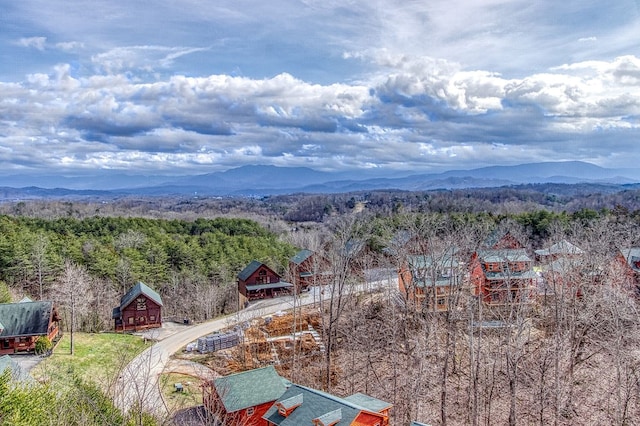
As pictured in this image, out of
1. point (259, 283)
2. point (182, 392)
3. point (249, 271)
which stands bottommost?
point (182, 392)

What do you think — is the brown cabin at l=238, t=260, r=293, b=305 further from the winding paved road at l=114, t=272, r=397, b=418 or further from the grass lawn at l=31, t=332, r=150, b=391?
the grass lawn at l=31, t=332, r=150, b=391

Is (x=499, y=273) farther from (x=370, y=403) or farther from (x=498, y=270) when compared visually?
(x=370, y=403)

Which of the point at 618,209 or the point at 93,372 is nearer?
the point at 93,372

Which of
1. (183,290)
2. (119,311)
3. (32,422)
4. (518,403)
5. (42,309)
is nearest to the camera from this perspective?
(32,422)

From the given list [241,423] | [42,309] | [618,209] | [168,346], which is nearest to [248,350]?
[168,346]

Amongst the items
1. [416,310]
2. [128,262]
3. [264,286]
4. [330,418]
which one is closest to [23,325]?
[128,262]

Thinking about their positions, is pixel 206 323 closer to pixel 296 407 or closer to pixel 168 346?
pixel 168 346

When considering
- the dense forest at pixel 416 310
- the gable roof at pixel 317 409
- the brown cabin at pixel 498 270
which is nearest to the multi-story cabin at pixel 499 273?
the brown cabin at pixel 498 270

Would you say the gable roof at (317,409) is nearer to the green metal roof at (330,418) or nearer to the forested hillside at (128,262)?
the green metal roof at (330,418)
